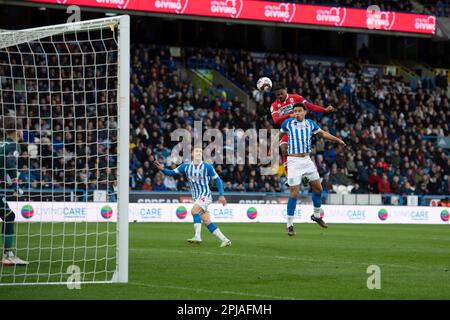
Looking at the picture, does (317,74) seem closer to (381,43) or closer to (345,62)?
(345,62)

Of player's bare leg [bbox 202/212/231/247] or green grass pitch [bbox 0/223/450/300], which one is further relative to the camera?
player's bare leg [bbox 202/212/231/247]

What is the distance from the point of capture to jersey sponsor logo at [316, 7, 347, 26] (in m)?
40.7

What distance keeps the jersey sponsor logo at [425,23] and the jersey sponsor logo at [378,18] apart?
5.40ft

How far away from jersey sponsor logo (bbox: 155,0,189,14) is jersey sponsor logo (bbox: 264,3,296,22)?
4222mm

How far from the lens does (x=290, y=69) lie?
42938 mm

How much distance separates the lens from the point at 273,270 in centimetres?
1291

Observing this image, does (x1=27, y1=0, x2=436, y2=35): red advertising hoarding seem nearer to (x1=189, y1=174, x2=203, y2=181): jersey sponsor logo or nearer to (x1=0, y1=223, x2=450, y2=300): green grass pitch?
(x1=189, y1=174, x2=203, y2=181): jersey sponsor logo

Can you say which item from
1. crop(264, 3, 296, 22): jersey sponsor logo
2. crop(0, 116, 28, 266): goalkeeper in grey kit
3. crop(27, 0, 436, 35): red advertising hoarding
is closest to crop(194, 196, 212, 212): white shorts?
crop(0, 116, 28, 266): goalkeeper in grey kit

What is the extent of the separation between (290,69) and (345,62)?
5847 mm

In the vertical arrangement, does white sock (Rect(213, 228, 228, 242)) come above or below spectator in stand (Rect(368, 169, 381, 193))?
below

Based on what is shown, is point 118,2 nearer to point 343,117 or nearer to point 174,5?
point 174,5

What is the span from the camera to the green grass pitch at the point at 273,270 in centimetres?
1027

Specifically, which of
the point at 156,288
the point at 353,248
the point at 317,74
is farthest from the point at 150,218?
the point at 156,288

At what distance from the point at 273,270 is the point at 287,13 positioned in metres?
28.1
